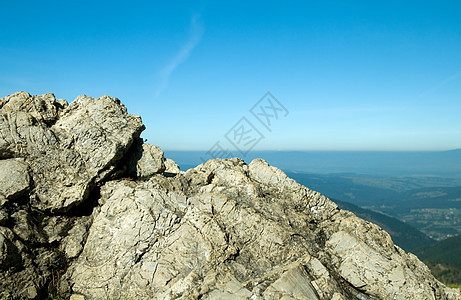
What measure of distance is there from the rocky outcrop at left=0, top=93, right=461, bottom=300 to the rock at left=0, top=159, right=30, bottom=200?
0.05 metres

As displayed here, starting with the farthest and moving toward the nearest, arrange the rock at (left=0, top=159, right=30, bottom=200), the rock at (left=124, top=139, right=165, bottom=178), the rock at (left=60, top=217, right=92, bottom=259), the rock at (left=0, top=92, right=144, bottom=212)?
the rock at (left=124, top=139, right=165, bottom=178)
the rock at (left=0, top=92, right=144, bottom=212)
the rock at (left=60, top=217, right=92, bottom=259)
the rock at (left=0, top=159, right=30, bottom=200)

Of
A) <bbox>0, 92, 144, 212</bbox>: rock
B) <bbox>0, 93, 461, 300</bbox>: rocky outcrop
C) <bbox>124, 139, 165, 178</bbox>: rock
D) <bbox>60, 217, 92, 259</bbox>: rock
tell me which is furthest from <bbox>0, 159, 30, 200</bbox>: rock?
<bbox>124, 139, 165, 178</bbox>: rock

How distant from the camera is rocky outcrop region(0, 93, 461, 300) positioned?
11.5 m

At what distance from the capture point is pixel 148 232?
1309 cm

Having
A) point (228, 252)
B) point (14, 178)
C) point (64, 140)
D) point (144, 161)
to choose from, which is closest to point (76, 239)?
point (14, 178)

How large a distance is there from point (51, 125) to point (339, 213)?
705 inches

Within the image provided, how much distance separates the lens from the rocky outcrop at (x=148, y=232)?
1146cm

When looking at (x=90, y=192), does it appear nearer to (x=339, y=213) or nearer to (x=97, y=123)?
(x=97, y=123)

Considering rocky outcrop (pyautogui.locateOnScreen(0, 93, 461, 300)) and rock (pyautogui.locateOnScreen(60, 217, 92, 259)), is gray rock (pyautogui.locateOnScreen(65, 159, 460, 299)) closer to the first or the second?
rocky outcrop (pyautogui.locateOnScreen(0, 93, 461, 300))

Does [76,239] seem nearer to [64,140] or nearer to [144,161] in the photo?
[64,140]

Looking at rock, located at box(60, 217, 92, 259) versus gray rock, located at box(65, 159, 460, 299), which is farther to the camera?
rock, located at box(60, 217, 92, 259)

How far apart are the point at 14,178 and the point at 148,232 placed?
690 centimetres

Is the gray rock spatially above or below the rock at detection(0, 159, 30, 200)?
below

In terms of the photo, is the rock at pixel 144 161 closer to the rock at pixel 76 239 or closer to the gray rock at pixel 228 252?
the gray rock at pixel 228 252
